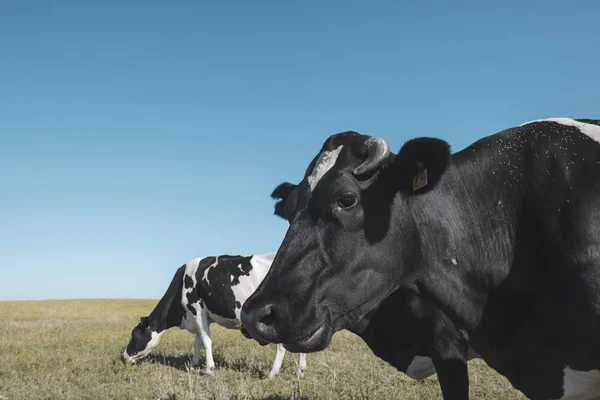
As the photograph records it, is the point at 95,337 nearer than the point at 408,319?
No

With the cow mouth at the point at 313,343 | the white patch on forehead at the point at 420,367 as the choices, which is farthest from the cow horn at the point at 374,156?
the white patch on forehead at the point at 420,367

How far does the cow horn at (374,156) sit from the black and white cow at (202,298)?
10.3 meters

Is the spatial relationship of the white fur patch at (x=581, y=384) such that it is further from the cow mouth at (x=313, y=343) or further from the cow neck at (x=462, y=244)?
the cow mouth at (x=313, y=343)

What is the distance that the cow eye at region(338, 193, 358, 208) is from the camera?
3447mm

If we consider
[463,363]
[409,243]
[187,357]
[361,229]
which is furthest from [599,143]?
[187,357]

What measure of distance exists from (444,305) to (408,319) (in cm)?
186

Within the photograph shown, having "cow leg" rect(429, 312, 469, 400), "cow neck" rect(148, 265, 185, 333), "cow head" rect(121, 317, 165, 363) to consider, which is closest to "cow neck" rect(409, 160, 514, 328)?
"cow leg" rect(429, 312, 469, 400)

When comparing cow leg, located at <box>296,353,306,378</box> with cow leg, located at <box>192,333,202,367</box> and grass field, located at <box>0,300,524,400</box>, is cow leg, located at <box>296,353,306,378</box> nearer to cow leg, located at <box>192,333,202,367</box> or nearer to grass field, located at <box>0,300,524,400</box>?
grass field, located at <box>0,300,524,400</box>

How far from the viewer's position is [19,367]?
37.0 ft

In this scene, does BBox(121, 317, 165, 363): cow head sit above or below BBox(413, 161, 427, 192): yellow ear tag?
below

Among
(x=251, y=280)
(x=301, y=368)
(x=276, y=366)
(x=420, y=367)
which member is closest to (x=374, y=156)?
(x=420, y=367)

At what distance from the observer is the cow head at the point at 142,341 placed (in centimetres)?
1304

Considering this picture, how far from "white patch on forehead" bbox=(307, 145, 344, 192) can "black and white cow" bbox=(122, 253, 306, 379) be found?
1015cm

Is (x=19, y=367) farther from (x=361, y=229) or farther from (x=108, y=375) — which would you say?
(x=361, y=229)
